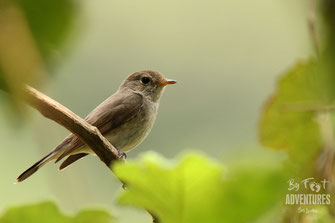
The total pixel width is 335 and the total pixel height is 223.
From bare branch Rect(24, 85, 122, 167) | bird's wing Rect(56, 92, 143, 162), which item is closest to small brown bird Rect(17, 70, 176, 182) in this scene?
bird's wing Rect(56, 92, 143, 162)

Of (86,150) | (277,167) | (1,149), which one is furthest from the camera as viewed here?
(86,150)

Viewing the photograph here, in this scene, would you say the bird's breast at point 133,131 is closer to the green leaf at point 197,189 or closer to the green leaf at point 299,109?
the green leaf at point 299,109

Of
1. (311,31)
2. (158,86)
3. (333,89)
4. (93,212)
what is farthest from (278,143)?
(158,86)

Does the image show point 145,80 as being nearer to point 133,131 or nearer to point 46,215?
point 133,131

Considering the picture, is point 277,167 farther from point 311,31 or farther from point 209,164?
point 311,31

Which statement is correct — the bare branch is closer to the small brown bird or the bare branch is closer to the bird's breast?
the small brown bird

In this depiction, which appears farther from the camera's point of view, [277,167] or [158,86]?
[158,86]

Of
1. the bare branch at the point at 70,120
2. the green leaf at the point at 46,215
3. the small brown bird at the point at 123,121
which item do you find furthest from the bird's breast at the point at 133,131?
the green leaf at the point at 46,215
